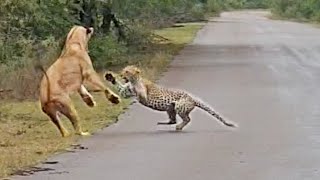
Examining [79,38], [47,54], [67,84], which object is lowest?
[47,54]

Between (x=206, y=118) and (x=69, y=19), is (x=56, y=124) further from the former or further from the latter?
(x=69, y=19)

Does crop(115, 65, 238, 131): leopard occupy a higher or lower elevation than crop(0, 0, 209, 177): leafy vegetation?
higher

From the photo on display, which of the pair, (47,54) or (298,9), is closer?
(47,54)

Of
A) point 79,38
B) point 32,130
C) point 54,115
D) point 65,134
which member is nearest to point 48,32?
point 32,130

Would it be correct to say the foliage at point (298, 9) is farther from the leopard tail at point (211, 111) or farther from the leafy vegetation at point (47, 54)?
the leopard tail at point (211, 111)

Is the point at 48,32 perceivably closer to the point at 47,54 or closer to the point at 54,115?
the point at 47,54

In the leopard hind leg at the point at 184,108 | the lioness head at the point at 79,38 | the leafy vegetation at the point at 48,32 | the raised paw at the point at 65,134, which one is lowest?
the leafy vegetation at the point at 48,32

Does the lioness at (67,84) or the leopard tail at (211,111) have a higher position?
the lioness at (67,84)

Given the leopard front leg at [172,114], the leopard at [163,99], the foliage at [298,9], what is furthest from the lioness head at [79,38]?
the foliage at [298,9]

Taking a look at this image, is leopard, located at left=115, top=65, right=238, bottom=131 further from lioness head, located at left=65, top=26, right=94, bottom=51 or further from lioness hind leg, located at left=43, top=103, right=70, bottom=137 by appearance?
lioness hind leg, located at left=43, top=103, right=70, bottom=137

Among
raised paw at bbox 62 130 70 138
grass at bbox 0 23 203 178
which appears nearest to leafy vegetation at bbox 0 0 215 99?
grass at bbox 0 23 203 178

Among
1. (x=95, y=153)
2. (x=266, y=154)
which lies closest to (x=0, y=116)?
(x=95, y=153)

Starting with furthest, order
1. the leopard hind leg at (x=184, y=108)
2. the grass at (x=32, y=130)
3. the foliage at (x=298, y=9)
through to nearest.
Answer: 1. the foliage at (x=298, y=9)
2. the leopard hind leg at (x=184, y=108)
3. the grass at (x=32, y=130)

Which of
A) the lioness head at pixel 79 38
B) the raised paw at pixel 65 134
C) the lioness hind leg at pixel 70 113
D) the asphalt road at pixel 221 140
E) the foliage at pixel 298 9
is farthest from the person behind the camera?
the foliage at pixel 298 9
